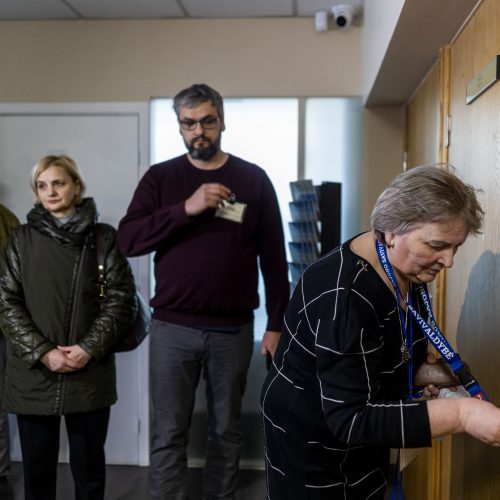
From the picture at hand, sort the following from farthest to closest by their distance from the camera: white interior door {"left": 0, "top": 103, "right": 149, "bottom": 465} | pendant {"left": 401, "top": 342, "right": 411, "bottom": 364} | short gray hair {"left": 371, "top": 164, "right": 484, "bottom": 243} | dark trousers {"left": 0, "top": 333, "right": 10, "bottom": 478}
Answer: white interior door {"left": 0, "top": 103, "right": 149, "bottom": 465} → dark trousers {"left": 0, "top": 333, "right": 10, "bottom": 478} → pendant {"left": 401, "top": 342, "right": 411, "bottom": 364} → short gray hair {"left": 371, "top": 164, "right": 484, "bottom": 243}

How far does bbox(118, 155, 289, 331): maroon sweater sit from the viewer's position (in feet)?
7.68

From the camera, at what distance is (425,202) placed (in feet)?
3.83

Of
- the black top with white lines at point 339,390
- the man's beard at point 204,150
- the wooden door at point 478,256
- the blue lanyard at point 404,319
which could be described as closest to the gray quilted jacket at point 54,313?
the man's beard at point 204,150

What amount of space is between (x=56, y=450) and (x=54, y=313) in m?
0.55

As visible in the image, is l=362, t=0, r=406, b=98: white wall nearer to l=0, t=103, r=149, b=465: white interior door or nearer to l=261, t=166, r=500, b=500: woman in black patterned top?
l=261, t=166, r=500, b=500: woman in black patterned top

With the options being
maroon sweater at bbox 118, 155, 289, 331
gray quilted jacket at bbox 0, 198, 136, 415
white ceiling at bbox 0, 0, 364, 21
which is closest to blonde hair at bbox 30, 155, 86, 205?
gray quilted jacket at bbox 0, 198, 136, 415

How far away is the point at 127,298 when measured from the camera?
247cm

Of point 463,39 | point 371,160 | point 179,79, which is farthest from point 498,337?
point 179,79

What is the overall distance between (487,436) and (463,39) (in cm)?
128

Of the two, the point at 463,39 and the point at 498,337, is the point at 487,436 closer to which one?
the point at 498,337

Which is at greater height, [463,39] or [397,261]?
[463,39]

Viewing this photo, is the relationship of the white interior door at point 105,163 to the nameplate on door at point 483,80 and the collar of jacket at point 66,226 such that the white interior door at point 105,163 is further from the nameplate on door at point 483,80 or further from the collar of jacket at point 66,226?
the nameplate on door at point 483,80

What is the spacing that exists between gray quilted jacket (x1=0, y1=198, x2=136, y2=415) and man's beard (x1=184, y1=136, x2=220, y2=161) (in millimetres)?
449

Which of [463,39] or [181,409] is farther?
[181,409]
